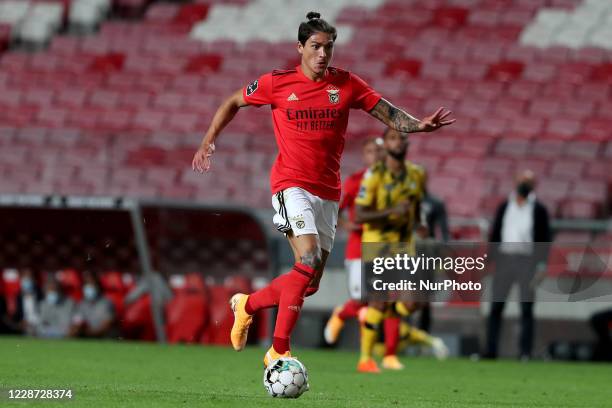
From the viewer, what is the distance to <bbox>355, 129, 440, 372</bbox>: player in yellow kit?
1025 cm

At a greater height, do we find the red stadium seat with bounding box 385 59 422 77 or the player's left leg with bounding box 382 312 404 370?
the red stadium seat with bounding box 385 59 422 77

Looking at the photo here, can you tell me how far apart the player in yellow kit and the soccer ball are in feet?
13.0

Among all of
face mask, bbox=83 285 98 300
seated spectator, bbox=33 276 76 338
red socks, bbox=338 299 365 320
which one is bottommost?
seated spectator, bbox=33 276 76 338

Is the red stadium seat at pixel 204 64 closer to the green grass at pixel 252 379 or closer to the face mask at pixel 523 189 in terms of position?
the green grass at pixel 252 379

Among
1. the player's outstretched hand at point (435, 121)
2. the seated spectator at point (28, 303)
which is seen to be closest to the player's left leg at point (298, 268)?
the player's outstretched hand at point (435, 121)

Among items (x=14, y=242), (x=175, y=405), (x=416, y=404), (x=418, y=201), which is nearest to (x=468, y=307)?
(x=418, y=201)

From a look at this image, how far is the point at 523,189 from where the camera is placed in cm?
1316

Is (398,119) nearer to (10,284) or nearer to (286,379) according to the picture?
(286,379)

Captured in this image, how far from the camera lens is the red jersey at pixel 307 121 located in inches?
266

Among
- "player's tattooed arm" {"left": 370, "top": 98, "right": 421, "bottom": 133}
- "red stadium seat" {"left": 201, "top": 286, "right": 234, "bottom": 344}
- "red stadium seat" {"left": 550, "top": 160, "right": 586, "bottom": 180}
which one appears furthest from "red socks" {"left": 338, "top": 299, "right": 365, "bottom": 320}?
"player's tattooed arm" {"left": 370, "top": 98, "right": 421, "bottom": 133}

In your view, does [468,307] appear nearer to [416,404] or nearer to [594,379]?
[594,379]

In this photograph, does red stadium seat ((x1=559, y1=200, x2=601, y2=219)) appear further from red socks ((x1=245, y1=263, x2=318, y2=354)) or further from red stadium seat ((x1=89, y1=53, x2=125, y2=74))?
red stadium seat ((x1=89, y1=53, x2=125, y2=74))

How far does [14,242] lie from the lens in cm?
1641

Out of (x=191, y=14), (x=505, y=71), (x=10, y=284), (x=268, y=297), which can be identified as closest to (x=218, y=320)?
(x=10, y=284)
